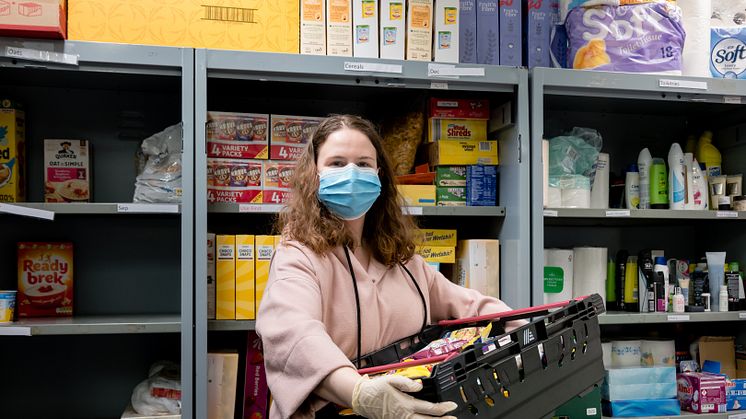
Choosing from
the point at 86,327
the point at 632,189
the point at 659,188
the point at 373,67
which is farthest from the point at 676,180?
the point at 86,327

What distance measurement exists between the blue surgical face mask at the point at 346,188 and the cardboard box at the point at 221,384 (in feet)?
3.01

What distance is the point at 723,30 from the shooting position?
2738 mm

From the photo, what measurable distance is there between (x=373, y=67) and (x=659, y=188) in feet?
4.75

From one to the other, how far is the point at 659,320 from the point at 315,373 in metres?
1.95

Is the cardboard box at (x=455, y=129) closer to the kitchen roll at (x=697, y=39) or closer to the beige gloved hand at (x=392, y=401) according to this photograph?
the kitchen roll at (x=697, y=39)

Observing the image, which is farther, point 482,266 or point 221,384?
point 482,266

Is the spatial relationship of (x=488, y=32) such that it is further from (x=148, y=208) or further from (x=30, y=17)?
(x=30, y=17)

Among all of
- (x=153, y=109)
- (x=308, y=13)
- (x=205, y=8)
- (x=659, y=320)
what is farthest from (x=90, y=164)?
(x=659, y=320)

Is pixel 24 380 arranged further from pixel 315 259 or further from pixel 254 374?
pixel 315 259

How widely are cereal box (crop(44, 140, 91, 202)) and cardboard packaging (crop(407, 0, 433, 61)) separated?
54.3 inches

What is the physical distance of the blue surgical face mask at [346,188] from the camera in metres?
1.61

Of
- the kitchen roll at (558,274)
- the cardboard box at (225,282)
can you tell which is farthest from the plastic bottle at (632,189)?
the cardboard box at (225,282)

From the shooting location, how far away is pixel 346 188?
1.61 m

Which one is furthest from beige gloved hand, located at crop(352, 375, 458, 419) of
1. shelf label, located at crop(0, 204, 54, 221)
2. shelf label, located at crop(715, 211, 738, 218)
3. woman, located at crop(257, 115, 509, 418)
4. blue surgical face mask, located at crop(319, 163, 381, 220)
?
shelf label, located at crop(715, 211, 738, 218)
